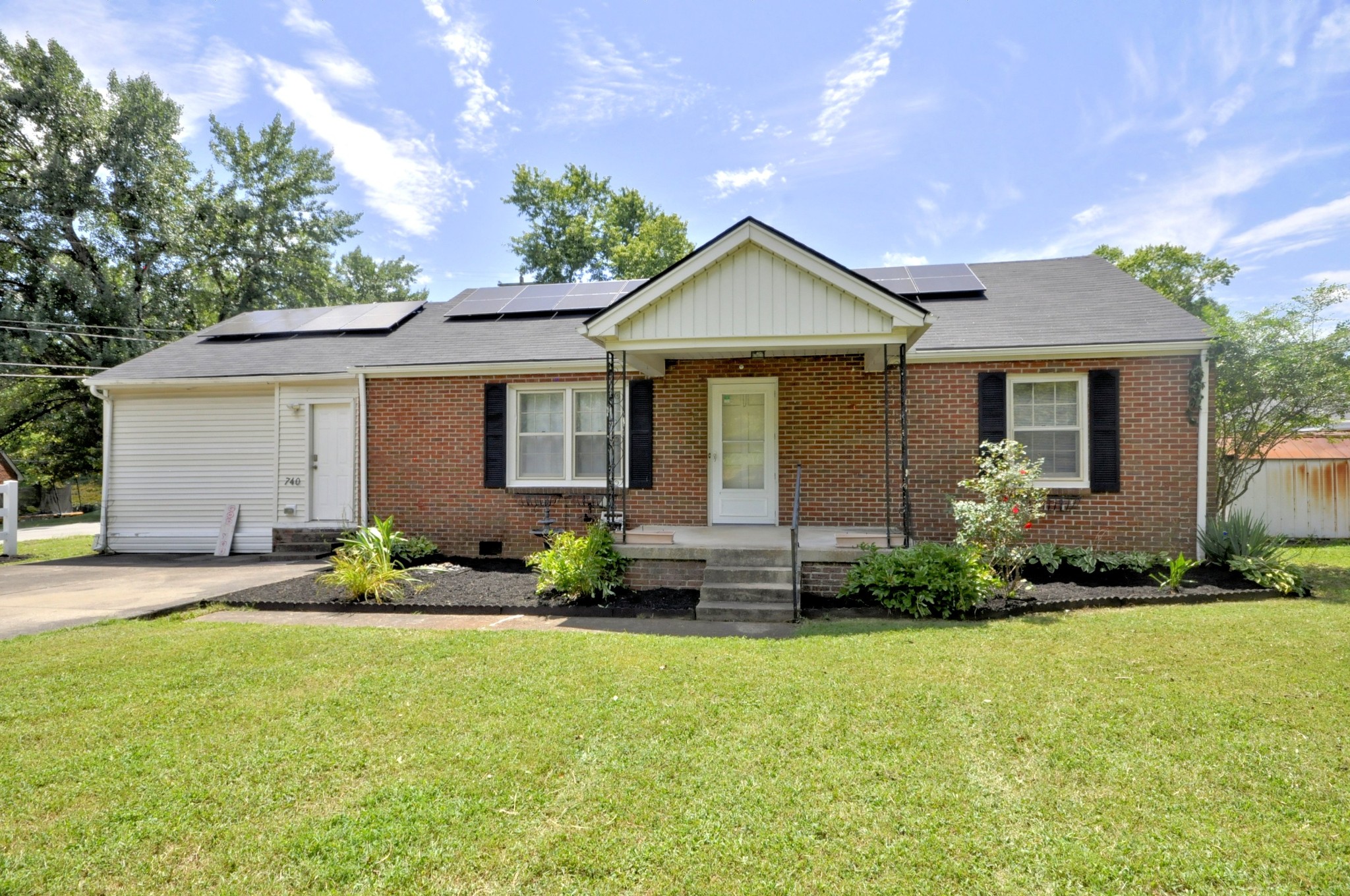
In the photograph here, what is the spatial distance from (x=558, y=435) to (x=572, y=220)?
24.5 metres

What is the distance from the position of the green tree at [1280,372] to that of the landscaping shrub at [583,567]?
8.36m

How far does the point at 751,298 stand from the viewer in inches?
285

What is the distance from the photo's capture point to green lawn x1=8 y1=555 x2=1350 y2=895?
7.82ft

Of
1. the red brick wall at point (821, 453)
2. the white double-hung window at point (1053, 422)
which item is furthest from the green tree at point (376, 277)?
the white double-hung window at point (1053, 422)

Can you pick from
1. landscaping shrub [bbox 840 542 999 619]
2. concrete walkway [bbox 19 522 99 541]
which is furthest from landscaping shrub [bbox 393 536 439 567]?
concrete walkway [bbox 19 522 99 541]

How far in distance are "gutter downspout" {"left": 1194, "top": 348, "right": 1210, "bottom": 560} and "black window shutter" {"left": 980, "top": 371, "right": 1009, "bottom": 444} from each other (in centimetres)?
231

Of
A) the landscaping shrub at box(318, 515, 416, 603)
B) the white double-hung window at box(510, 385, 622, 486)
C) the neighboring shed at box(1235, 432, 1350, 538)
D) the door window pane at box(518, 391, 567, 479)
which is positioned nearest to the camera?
the landscaping shrub at box(318, 515, 416, 603)

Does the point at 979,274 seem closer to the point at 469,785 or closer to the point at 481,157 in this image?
the point at 469,785

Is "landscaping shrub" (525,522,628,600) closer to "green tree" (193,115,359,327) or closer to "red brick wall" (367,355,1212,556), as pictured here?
"red brick wall" (367,355,1212,556)

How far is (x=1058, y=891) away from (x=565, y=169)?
1346 inches

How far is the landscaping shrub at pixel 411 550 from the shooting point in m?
9.16

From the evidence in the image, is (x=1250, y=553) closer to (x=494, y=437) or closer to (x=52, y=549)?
(x=494, y=437)

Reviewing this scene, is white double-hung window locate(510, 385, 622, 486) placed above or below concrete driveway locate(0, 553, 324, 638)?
above

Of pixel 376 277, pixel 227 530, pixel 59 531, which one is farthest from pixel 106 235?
pixel 227 530
